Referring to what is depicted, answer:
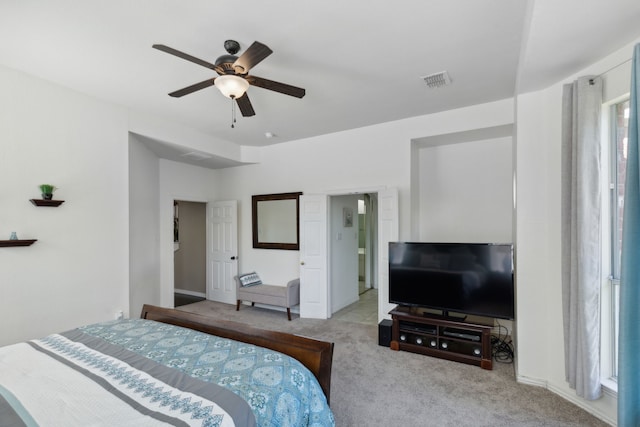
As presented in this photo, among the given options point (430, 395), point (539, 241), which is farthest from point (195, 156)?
point (539, 241)

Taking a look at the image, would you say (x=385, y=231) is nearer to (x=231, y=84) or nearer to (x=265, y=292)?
(x=265, y=292)

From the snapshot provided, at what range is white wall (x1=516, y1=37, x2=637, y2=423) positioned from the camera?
103 inches

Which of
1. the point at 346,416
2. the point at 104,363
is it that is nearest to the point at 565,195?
the point at 346,416

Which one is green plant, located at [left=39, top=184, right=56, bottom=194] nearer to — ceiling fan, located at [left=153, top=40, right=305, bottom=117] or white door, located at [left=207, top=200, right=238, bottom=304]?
ceiling fan, located at [left=153, top=40, right=305, bottom=117]

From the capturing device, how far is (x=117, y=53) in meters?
2.56

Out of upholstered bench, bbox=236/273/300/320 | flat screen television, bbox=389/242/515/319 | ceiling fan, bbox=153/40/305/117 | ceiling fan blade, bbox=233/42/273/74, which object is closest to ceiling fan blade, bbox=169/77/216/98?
ceiling fan, bbox=153/40/305/117

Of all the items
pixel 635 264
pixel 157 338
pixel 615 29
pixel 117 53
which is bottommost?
pixel 157 338

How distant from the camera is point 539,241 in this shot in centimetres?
272

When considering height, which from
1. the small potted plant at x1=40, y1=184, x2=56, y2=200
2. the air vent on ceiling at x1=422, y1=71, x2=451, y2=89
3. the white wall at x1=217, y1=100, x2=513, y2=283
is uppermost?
the air vent on ceiling at x1=422, y1=71, x2=451, y2=89

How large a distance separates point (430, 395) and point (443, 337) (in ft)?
2.75

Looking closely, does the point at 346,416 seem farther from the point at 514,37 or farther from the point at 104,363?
the point at 514,37

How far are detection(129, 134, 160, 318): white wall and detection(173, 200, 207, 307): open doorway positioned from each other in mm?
1570

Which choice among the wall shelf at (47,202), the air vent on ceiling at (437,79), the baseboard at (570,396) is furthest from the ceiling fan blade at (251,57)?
the baseboard at (570,396)

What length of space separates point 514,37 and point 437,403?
115 inches
